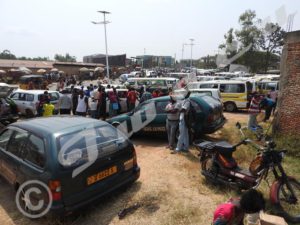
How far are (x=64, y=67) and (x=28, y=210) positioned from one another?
50357 mm

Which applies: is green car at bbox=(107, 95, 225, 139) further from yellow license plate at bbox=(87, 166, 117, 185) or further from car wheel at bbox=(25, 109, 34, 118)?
car wheel at bbox=(25, 109, 34, 118)

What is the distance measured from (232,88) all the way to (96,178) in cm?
1296

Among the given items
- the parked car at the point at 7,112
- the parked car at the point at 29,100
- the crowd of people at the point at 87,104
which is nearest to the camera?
the parked car at the point at 7,112

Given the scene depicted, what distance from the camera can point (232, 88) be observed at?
52.2 feet

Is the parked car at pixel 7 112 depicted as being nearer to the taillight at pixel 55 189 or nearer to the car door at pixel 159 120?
the car door at pixel 159 120

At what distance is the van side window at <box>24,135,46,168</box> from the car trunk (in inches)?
18.9

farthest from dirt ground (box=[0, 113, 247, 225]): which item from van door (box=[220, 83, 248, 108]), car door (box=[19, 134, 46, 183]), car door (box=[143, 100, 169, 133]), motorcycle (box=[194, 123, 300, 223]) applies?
van door (box=[220, 83, 248, 108])

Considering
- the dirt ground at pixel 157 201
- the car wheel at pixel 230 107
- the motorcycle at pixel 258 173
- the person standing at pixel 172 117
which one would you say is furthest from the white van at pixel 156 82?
the motorcycle at pixel 258 173

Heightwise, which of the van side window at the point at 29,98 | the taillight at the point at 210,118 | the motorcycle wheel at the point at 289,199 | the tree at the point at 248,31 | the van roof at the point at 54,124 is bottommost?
the motorcycle wheel at the point at 289,199

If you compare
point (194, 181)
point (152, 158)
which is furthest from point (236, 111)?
point (194, 181)

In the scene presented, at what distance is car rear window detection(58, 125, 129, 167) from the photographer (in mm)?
4273

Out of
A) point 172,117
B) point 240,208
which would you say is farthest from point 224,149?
point 172,117

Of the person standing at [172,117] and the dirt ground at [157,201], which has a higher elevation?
the person standing at [172,117]

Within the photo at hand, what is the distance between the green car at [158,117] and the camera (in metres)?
8.20
